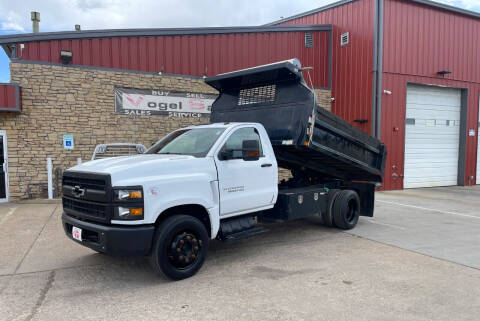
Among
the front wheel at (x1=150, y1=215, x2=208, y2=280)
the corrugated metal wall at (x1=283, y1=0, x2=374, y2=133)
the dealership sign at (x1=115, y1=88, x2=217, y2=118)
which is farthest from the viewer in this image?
the corrugated metal wall at (x1=283, y1=0, x2=374, y2=133)

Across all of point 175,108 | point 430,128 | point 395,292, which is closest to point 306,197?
point 395,292

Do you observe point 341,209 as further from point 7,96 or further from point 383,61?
point 7,96

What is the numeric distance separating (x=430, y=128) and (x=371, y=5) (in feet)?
19.6

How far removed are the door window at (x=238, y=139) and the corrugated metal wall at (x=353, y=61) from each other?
997 cm

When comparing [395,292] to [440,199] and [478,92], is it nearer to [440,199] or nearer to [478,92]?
[440,199]

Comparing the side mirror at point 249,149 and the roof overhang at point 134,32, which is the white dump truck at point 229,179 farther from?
the roof overhang at point 134,32

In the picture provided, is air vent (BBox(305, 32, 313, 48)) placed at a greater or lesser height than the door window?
greater

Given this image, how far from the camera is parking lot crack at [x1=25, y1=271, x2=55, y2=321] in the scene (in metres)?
3.92

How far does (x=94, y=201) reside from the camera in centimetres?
463

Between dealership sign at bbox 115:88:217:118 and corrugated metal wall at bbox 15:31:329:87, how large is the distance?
84cm

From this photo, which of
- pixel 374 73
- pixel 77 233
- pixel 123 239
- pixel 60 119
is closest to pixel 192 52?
pixel 60 119

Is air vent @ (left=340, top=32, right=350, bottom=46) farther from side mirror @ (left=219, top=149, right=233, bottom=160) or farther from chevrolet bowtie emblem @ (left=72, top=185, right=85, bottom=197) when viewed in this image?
chevrolet bowtie emblem @ (left=72, top=185, right=85, bottom=197)

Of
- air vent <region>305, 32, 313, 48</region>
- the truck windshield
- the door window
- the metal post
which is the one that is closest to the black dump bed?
the door window

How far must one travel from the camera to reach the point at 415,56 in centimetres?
1527
